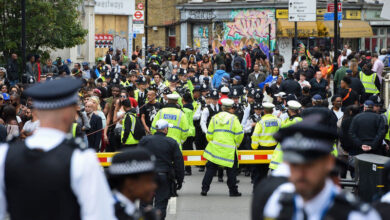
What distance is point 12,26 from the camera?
81.7ft

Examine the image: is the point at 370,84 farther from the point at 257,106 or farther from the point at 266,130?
the point at 266,130

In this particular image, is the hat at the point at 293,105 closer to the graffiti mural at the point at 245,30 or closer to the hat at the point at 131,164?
the hat at the point at 131,164

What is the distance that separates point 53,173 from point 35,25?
69.3 feet

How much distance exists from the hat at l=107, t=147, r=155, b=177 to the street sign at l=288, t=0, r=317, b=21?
25904 mm

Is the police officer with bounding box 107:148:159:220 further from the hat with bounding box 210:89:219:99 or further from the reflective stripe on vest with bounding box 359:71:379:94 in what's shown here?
the reflective stripe on vest with bounding box 359:71:379:94

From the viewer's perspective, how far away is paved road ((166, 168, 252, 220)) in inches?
500

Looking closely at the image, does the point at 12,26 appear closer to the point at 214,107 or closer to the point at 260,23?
the point at 214,107

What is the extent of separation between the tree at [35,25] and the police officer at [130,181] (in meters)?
20.2

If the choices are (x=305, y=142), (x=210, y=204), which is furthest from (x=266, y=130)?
(x=305, y=142)

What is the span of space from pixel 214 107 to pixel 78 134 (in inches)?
252

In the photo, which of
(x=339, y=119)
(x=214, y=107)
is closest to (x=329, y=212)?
(x=339, y=119)

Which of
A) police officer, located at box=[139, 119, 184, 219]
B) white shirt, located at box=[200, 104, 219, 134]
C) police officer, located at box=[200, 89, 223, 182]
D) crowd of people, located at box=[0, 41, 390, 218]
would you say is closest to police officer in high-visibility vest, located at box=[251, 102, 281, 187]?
crowd of people, located at box=[0, 41, 390, 218]

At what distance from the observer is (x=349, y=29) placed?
5403 cm

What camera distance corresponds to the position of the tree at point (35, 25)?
24.8 m
